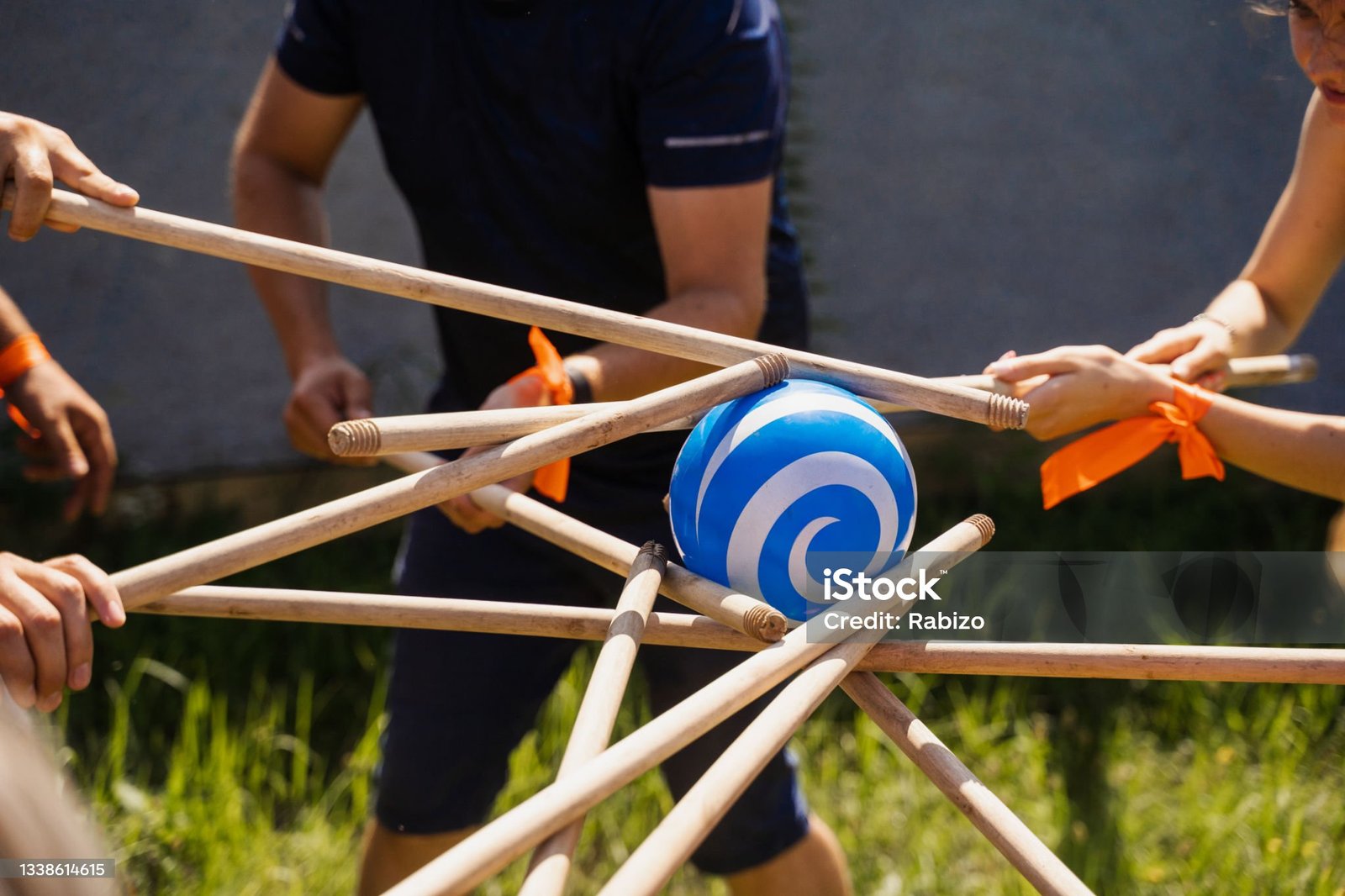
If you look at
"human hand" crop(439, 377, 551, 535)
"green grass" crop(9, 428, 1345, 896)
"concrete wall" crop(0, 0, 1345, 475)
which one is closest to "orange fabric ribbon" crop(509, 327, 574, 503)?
"human hand" crop(439, 377, 551, 535)

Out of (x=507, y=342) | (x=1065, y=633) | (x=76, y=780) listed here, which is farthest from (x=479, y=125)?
(x=76, y=780)

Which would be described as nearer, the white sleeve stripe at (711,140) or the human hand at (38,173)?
the human hand at (38,173)

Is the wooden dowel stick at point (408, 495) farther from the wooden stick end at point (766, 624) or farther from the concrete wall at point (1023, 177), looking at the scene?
the concrete wall at point (1023, 177)

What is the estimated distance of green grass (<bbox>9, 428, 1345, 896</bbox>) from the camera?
2.37 m

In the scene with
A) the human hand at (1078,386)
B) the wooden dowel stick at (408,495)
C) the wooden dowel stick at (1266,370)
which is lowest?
the wooden dowel stick at (1266,370)

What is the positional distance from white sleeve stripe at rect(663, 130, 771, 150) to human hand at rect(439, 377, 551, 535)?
416 mm

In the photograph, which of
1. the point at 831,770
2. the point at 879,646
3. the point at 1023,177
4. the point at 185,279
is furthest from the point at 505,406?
the point at 1023,177

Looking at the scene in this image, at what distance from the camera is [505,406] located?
161 cm

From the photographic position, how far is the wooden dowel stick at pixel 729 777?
95 cm

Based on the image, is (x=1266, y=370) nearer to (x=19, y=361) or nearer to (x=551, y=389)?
(x=551, y=389)

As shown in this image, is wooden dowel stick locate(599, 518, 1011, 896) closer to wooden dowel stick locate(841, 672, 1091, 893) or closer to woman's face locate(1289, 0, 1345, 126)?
wooden dowel stick locate(841, 672, 1091, 893)

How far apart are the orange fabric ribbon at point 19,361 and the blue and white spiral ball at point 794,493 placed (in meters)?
1.01

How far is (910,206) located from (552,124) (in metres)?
2.15

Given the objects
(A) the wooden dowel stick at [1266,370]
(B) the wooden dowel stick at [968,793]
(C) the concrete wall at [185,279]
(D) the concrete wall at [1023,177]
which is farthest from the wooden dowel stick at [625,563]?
(D) the concrete wall at [1023,177]
